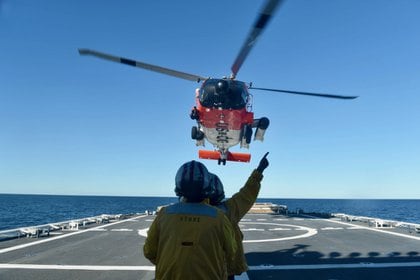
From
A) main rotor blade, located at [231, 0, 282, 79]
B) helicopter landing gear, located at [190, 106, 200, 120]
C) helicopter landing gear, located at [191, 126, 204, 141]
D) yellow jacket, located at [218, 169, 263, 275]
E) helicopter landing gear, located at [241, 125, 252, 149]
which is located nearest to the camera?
yellow jacket, located at [218, 169, 263, 275]

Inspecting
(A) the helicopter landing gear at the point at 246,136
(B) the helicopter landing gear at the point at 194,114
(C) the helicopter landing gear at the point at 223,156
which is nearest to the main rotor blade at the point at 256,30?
(B) the helicopter landing gear at the point at 194,114

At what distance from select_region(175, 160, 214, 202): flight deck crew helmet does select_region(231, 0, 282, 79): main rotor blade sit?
15.8ft

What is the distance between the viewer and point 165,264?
3.60 m

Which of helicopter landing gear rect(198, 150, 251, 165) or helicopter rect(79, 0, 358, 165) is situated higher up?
helicopter rect(79, 0, 358, 165)

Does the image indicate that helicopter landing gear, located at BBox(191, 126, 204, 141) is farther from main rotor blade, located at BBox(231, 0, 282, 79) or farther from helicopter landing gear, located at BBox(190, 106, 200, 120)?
main rotor blade, located at BBox(231, 0, 282, 79)

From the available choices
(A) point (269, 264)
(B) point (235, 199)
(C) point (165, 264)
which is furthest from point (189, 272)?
(A) point (269, 264)

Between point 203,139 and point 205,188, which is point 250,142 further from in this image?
point 205,188

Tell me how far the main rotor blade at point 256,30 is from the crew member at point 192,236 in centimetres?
500

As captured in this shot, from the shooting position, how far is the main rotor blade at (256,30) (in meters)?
7.61

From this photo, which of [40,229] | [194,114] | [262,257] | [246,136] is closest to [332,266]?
[262,257]

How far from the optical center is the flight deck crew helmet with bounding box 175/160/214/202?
12.6ft

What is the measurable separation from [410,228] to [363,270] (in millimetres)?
13948

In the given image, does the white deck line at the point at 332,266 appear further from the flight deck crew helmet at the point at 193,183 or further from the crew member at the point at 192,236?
the flight deck crew helmet at the point at 193,183

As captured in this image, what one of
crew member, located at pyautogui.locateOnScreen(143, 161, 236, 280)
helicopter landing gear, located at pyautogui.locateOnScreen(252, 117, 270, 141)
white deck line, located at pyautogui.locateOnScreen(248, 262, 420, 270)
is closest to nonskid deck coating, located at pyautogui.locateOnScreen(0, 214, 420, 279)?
white deck line, located at pyautogui.locateOnScreen(248, 262, 420, 270)
